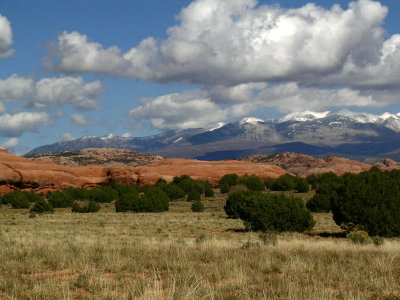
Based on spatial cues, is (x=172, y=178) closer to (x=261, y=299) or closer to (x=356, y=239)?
(x=356, y=239)

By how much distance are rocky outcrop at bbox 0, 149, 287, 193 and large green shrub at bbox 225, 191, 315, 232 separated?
183 feet

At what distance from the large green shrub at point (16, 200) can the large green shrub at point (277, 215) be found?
3737 centimetres

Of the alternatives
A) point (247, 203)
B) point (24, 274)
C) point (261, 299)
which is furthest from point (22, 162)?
point (261, 299)

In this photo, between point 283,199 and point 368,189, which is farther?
point 283,199

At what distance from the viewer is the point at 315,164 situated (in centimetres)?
15100

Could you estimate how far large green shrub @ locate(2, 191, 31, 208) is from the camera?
190 ft

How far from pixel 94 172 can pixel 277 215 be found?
69378 mm

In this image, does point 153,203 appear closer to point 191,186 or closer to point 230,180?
point 191,186

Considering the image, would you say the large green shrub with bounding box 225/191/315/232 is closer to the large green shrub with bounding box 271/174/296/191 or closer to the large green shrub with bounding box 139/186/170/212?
the large green shrub with bounding box 139/186/170/212

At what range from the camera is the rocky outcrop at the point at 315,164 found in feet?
414

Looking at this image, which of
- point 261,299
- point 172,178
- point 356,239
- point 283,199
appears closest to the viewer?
point 261,299

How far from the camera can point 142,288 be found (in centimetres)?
1006

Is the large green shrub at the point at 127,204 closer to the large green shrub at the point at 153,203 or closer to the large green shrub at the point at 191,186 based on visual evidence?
the large green shrub at the point at 153,203

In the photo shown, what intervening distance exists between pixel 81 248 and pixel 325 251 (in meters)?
8.36
